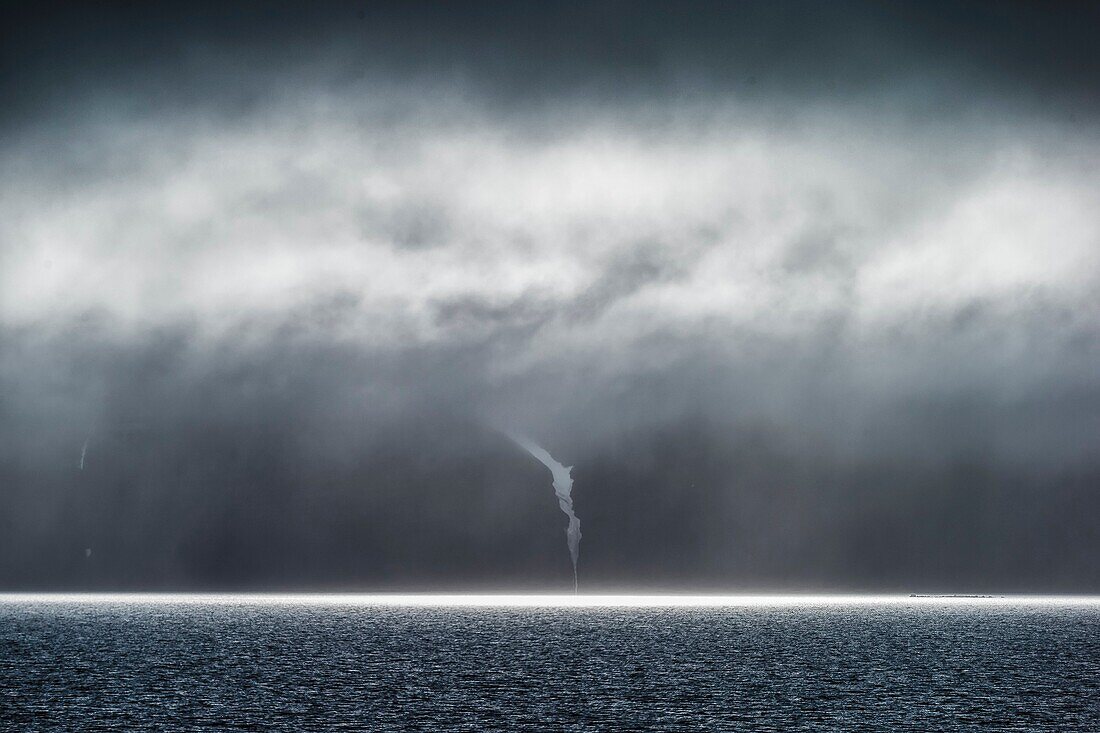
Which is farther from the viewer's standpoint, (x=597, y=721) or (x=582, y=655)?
(x=582, y=655)

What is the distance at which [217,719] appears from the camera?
9225 cm

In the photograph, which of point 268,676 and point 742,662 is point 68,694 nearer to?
point 268,676

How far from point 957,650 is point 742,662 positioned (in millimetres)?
55087

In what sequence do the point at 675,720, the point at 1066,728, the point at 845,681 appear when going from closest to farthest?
the point at 1066,728 → the point at 675,720 → the point at 845,681

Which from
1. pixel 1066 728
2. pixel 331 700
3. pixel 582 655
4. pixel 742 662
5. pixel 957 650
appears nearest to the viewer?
pixel 1066 728

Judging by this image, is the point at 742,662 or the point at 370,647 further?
the point at 370,647

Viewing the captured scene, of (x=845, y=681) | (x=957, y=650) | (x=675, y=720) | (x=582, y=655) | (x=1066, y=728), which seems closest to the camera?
(x=1066, y=728)

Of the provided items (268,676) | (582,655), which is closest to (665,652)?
(582,655)

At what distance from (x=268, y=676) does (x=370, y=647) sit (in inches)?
2471

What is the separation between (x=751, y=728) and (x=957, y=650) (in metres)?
123

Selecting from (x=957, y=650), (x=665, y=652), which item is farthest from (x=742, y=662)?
(x=957, y=650)

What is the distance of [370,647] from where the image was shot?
196375 mm

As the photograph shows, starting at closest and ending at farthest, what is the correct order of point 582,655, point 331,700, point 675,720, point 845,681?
point 675,720, point 331,700, point 845,681, point 582,655

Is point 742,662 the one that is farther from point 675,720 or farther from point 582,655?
point 675,720
